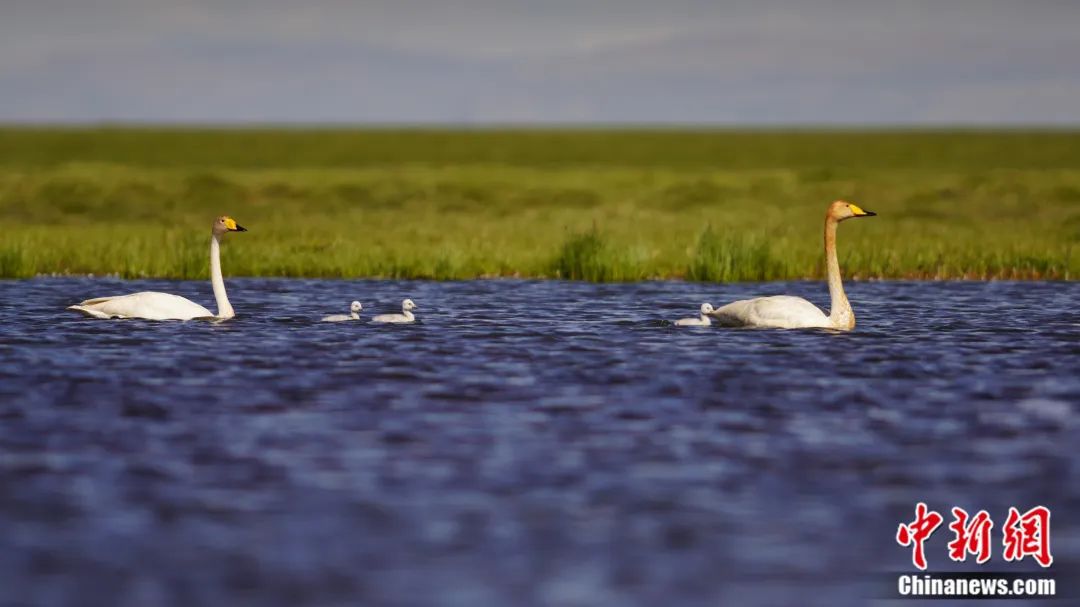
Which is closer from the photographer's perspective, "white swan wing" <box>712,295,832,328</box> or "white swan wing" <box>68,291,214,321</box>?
"white swan wing" <box>712,295,832,328</box>

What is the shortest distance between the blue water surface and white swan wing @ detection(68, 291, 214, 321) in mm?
228

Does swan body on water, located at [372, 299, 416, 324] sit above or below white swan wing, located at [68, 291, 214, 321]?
below

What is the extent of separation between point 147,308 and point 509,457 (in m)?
11.7

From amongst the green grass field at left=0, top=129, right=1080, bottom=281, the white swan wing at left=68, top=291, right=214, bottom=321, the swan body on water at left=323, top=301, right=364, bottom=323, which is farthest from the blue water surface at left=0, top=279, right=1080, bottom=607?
the green grass field at left=0, top=129, right=1080, bottom=281

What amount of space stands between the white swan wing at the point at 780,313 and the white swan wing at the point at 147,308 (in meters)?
7.81

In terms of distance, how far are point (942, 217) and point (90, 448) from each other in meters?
47.6

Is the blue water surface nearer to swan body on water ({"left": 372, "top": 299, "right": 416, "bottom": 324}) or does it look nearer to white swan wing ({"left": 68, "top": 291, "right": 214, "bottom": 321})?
white swan wing ({"left": 68, "top": 291, "right": 214, "bottom": 321})

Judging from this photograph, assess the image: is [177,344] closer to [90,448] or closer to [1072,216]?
[90,448]

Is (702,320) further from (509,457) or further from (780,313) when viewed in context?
(509,457)

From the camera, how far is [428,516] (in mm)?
11172

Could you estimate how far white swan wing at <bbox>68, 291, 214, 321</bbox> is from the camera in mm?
23656

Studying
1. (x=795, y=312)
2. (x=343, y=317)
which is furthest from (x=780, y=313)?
(x=343, y=317)

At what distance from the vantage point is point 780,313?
22250 millimetres

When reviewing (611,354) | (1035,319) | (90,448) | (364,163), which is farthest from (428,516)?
(364,163)
